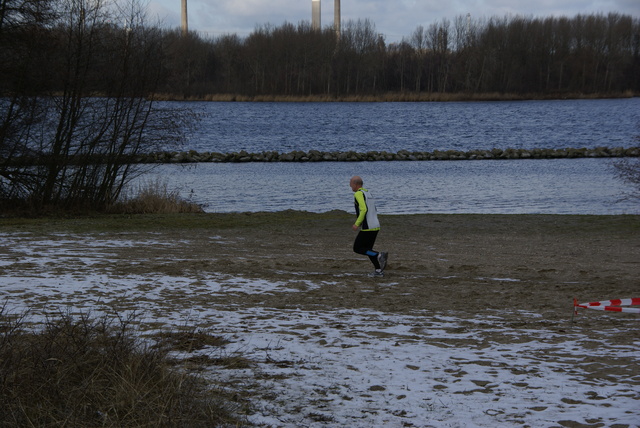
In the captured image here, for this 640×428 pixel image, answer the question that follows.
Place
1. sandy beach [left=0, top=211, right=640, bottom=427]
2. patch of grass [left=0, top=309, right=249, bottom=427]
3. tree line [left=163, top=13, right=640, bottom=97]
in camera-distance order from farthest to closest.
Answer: tree line [left=163, top=13, right=640, bottom=97] < sandy beach [left=0, top=211, right=640, bottom=427] < patch of grass [left=0, top=309, right=249, bottom=427]

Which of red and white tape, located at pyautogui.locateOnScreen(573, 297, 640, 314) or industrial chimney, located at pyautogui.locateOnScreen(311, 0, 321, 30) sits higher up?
industrial chimney, located at pyautogui.locateOnScreen(311, 0, 321, 30)

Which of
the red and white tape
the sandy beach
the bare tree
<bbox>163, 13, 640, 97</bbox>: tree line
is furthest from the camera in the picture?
<bbox>163, 13, 640, 97</bbox>: tree line

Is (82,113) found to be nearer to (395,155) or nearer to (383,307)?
(383,307)

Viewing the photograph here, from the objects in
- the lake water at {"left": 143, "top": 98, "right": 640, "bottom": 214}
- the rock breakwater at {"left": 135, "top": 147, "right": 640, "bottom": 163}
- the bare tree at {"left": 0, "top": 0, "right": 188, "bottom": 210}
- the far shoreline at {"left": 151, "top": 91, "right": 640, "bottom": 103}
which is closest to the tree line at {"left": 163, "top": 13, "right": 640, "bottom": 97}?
the far shoreline at {"left": 151, "top": 91, "right": 640, "bottom": 103}

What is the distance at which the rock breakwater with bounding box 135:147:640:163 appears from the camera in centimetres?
4453

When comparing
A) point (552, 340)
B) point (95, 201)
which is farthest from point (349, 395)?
point (95, 201)

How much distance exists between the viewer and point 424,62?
421 ft

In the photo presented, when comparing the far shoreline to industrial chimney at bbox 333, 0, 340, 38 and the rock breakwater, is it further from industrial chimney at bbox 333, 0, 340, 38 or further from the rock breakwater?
the rock breakwater

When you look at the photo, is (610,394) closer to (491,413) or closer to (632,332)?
(491,413)

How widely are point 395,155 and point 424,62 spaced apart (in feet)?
281

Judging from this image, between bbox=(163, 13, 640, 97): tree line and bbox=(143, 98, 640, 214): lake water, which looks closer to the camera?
bbox=(143, 98, 640, 214): lake water

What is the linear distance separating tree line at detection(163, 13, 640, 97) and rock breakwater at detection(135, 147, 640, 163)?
73.9m

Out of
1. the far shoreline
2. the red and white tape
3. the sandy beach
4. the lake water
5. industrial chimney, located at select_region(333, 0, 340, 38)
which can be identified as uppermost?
industrial chimney, located at select_region(333, 0, 340, 38)

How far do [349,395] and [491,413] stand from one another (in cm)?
117
